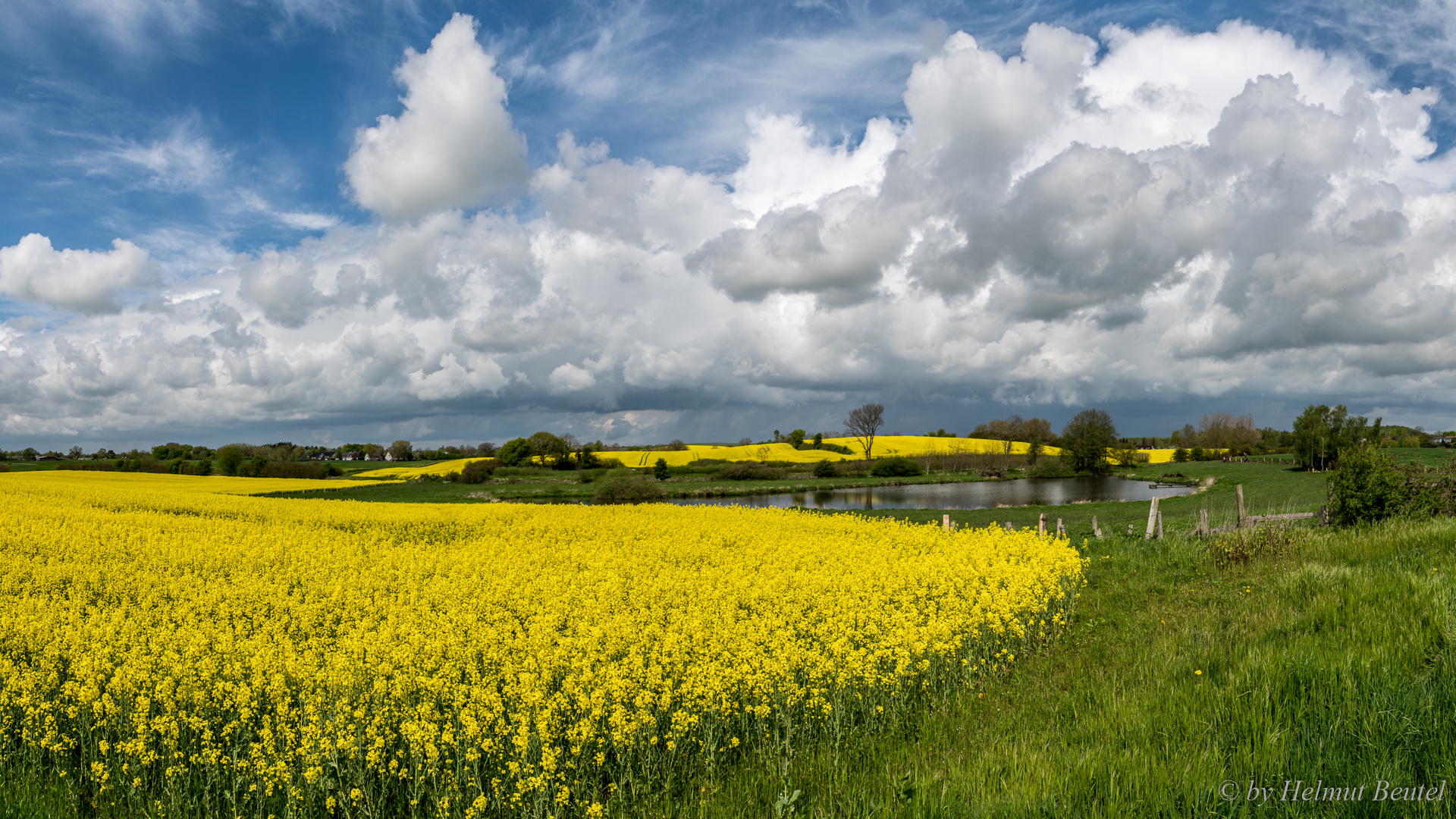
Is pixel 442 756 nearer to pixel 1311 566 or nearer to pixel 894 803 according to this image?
pixel 894 803

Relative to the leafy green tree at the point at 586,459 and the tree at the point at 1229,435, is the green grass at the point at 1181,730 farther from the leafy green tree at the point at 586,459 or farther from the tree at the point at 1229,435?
the tree at the point at 1229,435

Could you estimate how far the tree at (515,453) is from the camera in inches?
3034

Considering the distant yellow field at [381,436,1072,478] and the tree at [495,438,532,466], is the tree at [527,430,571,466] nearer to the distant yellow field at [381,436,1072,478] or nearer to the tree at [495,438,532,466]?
the tree at [495,438,532,466]

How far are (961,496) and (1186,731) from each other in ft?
177

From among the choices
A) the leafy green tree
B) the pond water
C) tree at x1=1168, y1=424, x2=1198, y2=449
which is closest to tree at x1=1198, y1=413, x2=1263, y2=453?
tree at x1=1168, y1=424, x2=1198, y2=449

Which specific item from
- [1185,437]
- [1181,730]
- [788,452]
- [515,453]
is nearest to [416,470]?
[515,453]

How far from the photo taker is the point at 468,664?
669 centimetres

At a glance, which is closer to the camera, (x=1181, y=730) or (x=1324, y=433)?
(x=1181, y=730)

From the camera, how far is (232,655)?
727cm

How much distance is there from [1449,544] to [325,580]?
18.8m

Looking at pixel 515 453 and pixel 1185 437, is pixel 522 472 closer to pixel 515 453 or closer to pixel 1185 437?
pixel 515 453

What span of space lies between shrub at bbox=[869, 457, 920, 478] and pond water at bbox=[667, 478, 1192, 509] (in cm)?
989

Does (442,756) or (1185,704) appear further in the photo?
(442,756)

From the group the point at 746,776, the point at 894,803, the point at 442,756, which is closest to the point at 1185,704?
the point at 894,803
